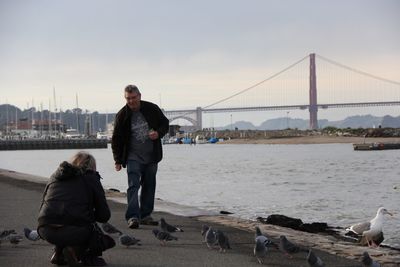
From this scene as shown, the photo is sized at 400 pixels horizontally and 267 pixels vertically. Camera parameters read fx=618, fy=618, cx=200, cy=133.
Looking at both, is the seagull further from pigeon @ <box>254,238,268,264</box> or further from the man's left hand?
the man's left hand

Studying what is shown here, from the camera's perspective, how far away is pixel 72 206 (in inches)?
205

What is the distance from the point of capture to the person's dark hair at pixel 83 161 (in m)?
5.23

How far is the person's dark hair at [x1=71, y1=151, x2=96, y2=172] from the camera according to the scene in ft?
17.2

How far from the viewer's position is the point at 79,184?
17.1ft

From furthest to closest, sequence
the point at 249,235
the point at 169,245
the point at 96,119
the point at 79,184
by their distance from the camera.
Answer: the point at 96,119 < the point at 249,235 < the point at 169,245 < the point at 79,184

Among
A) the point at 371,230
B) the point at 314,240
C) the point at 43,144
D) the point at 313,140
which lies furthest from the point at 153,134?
the point at 313,140

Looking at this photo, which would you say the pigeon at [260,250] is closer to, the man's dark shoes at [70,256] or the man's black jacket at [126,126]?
the man's dark shoes at [70,256]

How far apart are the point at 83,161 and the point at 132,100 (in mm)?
2455

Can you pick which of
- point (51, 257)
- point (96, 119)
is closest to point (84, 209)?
point (51, 257)

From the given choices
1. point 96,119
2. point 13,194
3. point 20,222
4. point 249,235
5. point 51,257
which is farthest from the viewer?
point 96,119

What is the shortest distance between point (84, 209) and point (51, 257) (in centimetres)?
94

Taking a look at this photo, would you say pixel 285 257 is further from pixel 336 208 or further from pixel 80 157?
pixel 336 208

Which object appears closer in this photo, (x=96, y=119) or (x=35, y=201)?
(x=35, y=201)

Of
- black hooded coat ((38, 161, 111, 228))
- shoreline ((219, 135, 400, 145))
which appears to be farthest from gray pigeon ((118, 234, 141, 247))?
shoreline ((219, 135, 400, 145))
